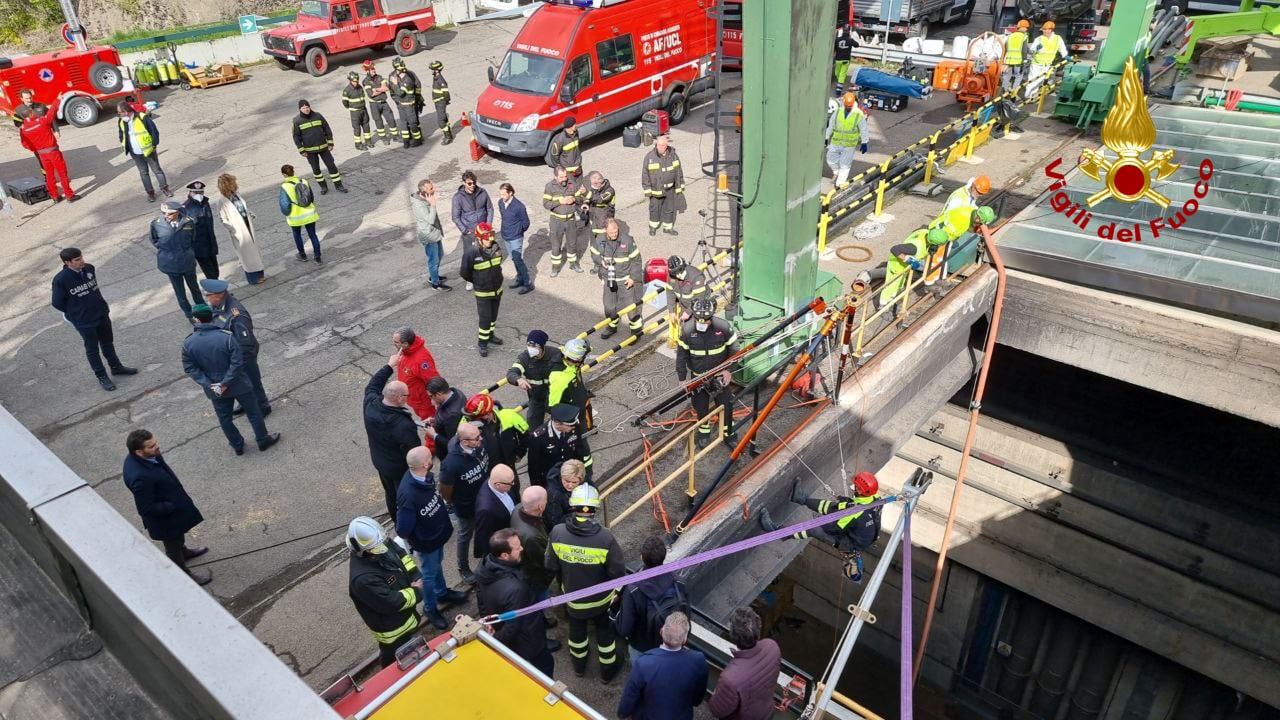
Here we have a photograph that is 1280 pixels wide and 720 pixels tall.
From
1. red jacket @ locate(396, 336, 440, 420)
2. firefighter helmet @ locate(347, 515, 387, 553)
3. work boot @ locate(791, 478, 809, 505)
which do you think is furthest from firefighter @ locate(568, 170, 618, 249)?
firefighter helmet @ locate(347, 515, 387, 553)

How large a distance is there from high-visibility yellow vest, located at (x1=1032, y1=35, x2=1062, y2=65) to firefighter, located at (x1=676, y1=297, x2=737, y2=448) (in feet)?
43.3

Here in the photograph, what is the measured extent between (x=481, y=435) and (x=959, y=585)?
34.7ft

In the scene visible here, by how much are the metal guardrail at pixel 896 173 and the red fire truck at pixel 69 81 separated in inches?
724

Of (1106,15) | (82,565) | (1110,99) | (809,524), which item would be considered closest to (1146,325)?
(809,524)

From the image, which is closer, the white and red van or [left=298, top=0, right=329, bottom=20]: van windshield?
the white and red van

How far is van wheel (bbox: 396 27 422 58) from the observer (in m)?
25.0

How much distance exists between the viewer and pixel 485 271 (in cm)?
1018

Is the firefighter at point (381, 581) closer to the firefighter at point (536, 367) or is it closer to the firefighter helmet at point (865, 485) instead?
the firefighter at point (536, 367)

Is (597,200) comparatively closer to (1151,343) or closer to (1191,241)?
(1151,343)

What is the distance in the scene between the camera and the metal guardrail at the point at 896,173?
41.4ft

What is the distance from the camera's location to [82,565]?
3.14 m

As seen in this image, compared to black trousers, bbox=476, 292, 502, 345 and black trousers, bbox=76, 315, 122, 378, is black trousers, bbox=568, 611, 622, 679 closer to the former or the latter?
black trousers, bbox=476, 292, 502, 345

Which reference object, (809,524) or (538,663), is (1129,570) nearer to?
(809,524)

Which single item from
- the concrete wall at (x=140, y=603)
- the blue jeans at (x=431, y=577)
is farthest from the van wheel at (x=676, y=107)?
the concrete wall at (x=140, y=603)
